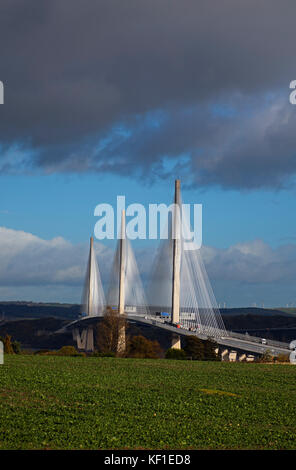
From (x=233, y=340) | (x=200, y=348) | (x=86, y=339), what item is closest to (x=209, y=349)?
(x=200, y=348)

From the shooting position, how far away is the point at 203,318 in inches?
2557

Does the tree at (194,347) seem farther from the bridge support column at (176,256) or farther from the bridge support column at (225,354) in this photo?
the bridge support column at (176,256)

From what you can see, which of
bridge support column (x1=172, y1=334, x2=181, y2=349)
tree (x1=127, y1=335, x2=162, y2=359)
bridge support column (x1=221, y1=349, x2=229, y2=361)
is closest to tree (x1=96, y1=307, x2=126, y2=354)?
tree (x1=127, y1=335, x2=162, y2=359)

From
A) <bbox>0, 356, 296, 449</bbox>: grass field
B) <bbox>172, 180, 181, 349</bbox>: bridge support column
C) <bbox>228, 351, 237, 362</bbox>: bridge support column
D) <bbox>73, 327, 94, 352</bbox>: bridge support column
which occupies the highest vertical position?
<bbox>172, 180, 181, 349</bbox>: bridge support column

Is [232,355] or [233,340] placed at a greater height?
[233,340]

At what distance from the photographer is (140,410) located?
16.0m

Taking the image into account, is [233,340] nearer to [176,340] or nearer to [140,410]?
[176,340]

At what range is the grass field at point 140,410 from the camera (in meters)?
12.4

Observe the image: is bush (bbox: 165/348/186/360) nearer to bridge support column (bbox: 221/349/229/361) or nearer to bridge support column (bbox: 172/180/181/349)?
bridge support column (bbox: 221/349/229/361)

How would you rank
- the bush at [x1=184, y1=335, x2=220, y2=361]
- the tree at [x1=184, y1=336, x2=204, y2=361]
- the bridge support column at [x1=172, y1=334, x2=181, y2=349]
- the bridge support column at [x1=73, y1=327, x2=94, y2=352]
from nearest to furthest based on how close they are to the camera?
1. the tree at [x1=184, y1=336, x2=204, y2=361]
2. the bush at [x1=184, y1=335, x2=220, y2=361]
3. the bridge support column at [x1=172, y1=334, x2=181, y2=349]
4. the bridge support column at [x1=73, y1=327, x2=94, y2=352]

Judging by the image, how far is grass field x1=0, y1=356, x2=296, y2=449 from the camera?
1243 centimetres

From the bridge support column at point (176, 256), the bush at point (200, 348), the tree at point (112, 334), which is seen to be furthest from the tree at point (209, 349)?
the bridge support column at point (176, 256)
